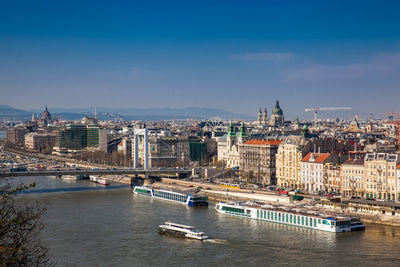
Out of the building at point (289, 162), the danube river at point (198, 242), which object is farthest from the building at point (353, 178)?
the danube river at point (198, 242)

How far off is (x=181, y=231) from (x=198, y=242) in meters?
1.70

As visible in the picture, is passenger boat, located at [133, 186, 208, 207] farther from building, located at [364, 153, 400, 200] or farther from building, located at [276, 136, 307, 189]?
building, located at [364, 153, 400, 200]

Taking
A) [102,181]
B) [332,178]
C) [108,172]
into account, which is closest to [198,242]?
[332,178]

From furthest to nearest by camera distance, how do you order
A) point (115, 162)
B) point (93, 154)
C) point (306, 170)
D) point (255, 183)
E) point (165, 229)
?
point (93, 154) < point (115, 162) < point (255, 183) < point (306, 170) < point (165, 229)

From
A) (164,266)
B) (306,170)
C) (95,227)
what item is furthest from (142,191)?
(164,266)

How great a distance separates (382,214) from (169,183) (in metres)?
21.9

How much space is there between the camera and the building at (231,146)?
2190 inches

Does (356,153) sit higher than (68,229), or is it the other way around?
(356,153)

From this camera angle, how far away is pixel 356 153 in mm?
42875

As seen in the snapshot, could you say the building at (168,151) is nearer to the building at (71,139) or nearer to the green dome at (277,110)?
the building at (71,139)

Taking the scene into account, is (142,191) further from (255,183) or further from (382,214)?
(382,214)

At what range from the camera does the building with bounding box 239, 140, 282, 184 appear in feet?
159

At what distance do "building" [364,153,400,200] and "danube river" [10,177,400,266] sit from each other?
6245 millimetres

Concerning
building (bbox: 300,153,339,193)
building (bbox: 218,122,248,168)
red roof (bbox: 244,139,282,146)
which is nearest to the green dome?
building (bbox: 218,122,248,168)
